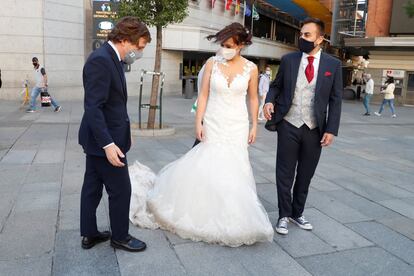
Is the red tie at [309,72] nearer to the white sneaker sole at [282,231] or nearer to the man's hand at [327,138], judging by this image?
the man's hand at [327,138]

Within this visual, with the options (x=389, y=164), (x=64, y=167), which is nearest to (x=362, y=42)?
(x=389, y=164)

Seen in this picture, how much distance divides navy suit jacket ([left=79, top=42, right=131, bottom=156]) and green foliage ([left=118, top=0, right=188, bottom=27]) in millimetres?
6265

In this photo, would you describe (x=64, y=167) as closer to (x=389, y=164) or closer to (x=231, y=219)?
(x=231, y=219)

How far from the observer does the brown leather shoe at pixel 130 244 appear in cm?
345

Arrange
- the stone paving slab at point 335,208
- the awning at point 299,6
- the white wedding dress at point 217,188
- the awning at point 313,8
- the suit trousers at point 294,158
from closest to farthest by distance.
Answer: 1. the white wedding dress at point 217,188
2. the suit trousers at point 294,158
3. the stone paving slab at point 335,208
4. the awning at point 299,6
5. the awning at point 313,8

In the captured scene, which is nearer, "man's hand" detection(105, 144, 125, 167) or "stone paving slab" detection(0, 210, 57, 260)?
"man's hand" detection(105, 144, 125, 167)

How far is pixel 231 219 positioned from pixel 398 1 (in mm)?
25507

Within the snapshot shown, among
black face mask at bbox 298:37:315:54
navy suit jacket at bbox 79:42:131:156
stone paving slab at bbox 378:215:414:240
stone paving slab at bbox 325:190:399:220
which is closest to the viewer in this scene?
navy suit jacket at bbox 79:42:131:156

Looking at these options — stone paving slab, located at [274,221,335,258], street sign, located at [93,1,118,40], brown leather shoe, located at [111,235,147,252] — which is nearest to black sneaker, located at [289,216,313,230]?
stone paving slab, located at [274,221,335,258]

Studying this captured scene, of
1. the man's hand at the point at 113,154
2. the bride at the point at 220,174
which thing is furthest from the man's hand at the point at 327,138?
the man's hand at the point at 113,154

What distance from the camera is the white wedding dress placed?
359 centimetres

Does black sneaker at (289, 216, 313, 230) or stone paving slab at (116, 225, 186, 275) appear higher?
black sneaker at (289, 216, 313, 230)

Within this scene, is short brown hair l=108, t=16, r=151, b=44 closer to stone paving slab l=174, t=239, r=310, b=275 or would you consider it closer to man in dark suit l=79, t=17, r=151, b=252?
man in dark suit l=79, t=17, r=151, b=252

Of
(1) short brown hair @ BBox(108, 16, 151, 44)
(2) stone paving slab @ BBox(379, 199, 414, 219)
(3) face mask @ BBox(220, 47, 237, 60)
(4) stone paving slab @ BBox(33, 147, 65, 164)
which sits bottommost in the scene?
(2) stone paving slab @ BBox(379, 199, 414, 219)
